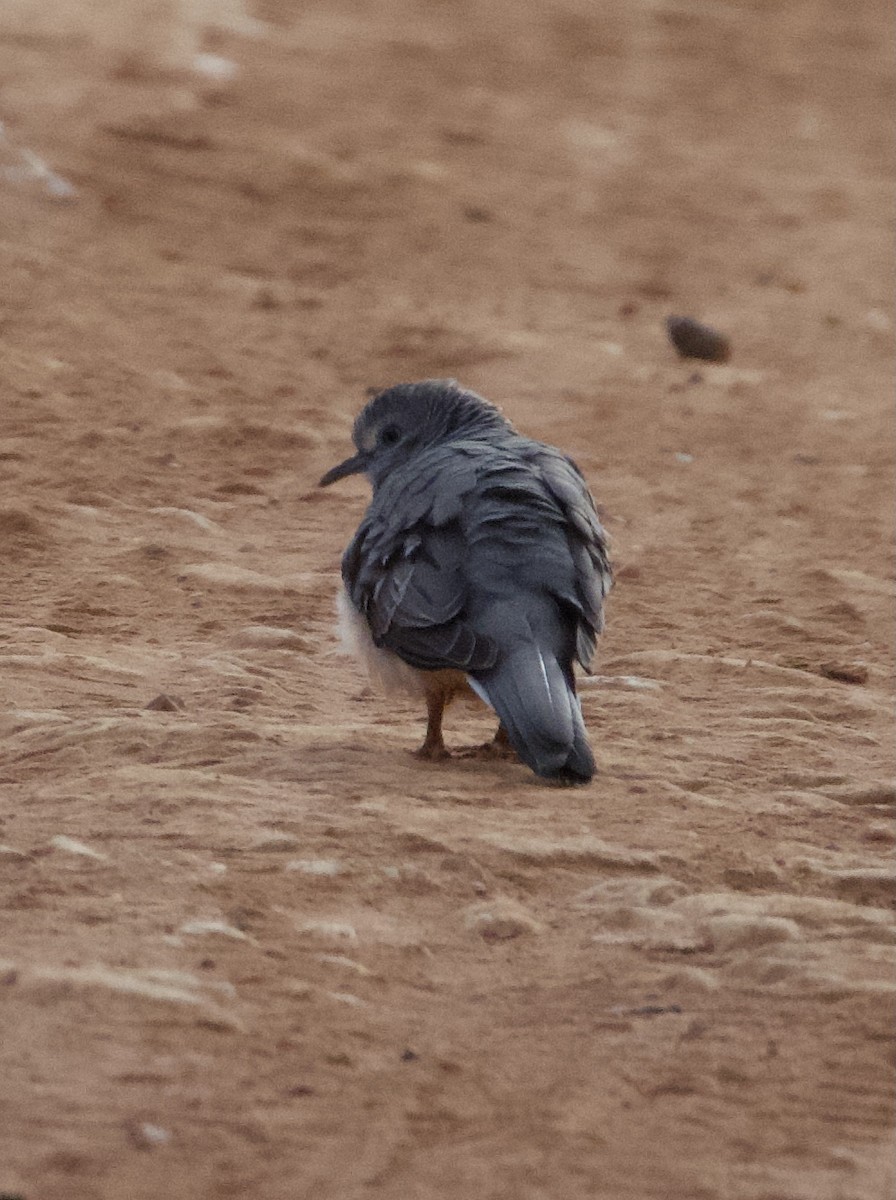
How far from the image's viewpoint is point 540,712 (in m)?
5.15

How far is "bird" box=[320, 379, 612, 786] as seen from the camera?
5.22 meters

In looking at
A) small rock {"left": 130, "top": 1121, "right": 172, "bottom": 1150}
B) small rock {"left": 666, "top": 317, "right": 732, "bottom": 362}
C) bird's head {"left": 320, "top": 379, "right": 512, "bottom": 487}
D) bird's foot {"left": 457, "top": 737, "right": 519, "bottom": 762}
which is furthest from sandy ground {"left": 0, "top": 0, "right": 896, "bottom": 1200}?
bird's head {"left": 320, "top": 379, "right": 512, "bottom": 487}

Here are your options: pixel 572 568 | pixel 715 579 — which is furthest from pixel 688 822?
pixel 715 579

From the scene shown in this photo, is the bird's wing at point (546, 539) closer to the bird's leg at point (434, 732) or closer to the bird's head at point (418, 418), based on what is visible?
the bird's leg at point (434, 732)

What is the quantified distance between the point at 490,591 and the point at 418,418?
1.38 meters

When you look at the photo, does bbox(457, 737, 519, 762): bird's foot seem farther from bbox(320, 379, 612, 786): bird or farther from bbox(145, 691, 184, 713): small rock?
bbox(145, 691, 184, 713): small rock

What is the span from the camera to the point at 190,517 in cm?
776

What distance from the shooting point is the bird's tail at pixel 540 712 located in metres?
5.12

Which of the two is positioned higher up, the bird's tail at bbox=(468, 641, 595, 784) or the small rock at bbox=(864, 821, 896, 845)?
the bird's tail at bbox=(468, 641, 595, 784)

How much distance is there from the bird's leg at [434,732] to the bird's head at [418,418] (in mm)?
1149

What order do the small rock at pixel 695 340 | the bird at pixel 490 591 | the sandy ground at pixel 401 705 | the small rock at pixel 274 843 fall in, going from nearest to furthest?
the sandy ground at pixel 401 705 < the small rock at pixel 274 843 < the bird at pixel 490 591 < the small rock at pixel 695 340

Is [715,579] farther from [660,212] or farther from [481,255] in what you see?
[660,212]

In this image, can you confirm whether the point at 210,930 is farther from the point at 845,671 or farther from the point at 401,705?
the point at 845,671

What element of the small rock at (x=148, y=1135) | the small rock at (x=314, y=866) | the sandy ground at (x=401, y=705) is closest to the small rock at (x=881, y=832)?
the sandy ground at (x=401, y=705)
